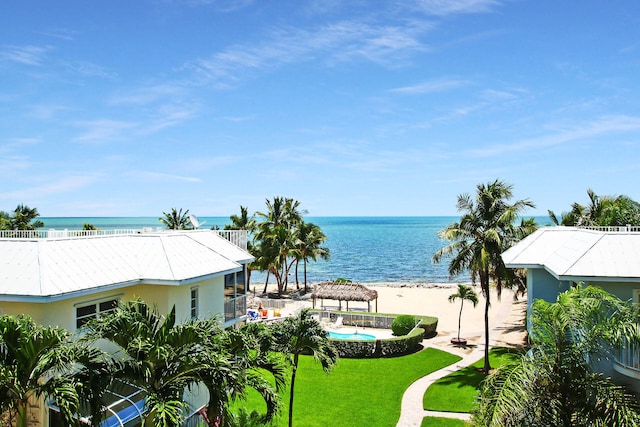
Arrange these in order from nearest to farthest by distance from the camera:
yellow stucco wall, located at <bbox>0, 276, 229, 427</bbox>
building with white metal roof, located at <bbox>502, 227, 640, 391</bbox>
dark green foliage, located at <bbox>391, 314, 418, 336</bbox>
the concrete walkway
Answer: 1. yellow stucco wall, located at <bbox>0, 276, 229, 427</bbox>
2. building with white metal roof, located at <bbox>502, 227, 640, 391</bbox>
3. the concrete walkway
4. dark green foliage, located at <bbox>391, 314, 418, 336</bbox>

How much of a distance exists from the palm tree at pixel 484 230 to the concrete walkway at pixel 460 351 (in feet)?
9.31

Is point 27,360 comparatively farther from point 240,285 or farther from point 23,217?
point 23,217

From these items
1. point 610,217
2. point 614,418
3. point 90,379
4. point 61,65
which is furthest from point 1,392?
point 610,217

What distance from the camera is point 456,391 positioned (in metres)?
21.5

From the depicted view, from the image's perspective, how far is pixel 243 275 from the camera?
2339cm

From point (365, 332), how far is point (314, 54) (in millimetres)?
19087

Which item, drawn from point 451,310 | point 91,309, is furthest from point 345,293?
point 91,309

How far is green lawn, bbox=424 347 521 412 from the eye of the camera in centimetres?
1971

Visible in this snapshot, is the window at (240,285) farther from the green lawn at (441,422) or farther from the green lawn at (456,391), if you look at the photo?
the green lawn at (441,422)

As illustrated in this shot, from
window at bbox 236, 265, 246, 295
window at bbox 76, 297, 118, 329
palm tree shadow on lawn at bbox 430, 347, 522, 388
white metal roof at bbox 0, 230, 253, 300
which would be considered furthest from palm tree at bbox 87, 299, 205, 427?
palm tree shadow on lawn at bbox 430, 347, 522, 388

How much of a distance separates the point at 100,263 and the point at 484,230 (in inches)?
698

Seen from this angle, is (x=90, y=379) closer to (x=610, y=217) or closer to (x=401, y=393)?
(x=401, y=393)

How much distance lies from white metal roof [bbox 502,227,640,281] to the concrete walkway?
268 inches

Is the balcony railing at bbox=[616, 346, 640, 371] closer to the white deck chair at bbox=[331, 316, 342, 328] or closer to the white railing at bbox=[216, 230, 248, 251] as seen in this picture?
the white railing at bbox=[216, 230, 248, 251]
